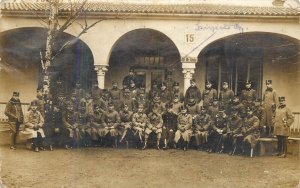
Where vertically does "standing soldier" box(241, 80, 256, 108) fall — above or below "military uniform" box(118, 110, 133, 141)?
above

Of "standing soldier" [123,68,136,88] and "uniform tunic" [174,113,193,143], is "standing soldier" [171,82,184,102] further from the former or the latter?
"standing soldier" [123,68,136,88]

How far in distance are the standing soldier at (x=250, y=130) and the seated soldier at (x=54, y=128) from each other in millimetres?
Answer: 3579

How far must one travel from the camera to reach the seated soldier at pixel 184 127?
7602 millimetres

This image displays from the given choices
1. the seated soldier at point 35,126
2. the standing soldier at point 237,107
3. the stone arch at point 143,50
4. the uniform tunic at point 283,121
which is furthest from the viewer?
the stone arch at point 143,50

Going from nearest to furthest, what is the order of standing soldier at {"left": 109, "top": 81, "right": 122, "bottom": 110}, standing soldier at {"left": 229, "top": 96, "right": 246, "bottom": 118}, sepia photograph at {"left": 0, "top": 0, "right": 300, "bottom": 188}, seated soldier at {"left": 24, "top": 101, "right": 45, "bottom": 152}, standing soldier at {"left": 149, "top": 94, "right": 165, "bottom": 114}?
sepia photograph at {"left": 0, "top": 0, "right": 300, "bottom": 188} → seated soldier at {"left": 24, "top": 101, "right": 45, "bottom": 152} → standing soldier at {"left": 229, "top": 96, "right": 246, "bottom": 118} → standing soldier at {"left": 149, "top": 94, "right": 165, "bottom": 114} → standing soldier at {"left": 109, "top": 81, "right": 122, "bottom": 110}

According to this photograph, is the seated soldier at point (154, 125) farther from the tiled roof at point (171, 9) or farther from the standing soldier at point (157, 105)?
the tiled roof at point (171, 9)

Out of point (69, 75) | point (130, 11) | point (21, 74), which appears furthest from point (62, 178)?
point (130, 11)

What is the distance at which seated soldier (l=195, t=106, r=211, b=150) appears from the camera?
761cm

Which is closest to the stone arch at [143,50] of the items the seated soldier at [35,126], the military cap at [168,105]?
the military cap at [168,105]

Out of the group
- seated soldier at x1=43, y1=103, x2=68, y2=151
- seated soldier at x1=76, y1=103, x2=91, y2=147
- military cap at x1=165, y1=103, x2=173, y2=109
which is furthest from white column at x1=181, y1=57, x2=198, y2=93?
seated soldier at x1=43, y1=103, x2=68, y2=151

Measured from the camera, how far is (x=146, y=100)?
8.37 m

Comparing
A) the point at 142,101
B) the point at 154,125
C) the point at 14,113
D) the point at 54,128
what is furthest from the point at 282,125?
the point at 14,113

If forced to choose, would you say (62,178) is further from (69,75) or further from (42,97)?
(69,75)

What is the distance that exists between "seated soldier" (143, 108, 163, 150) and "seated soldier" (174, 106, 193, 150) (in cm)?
38
